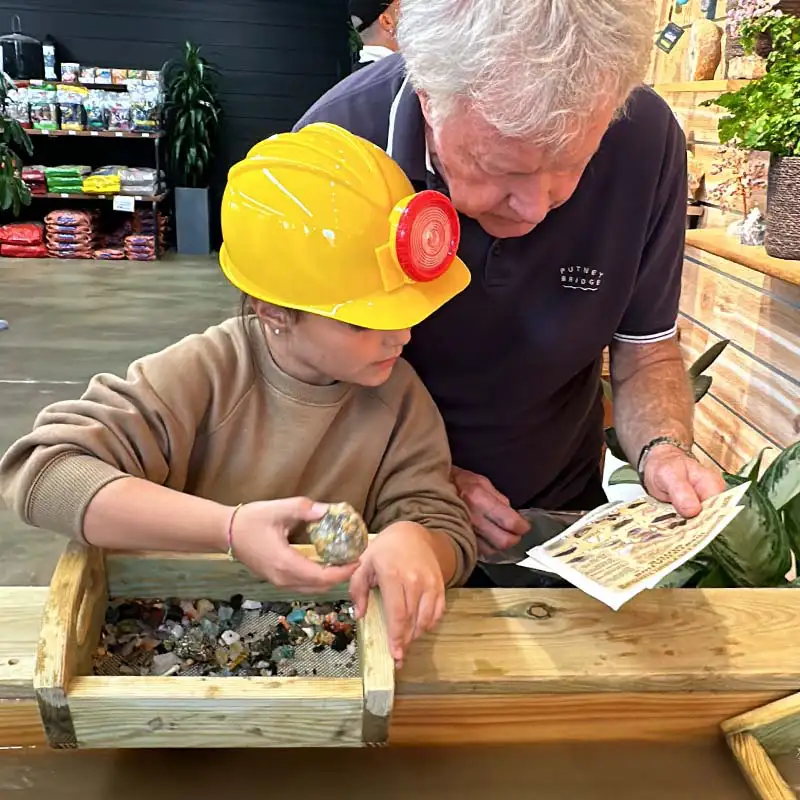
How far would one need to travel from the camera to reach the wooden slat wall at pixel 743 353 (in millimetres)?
2779

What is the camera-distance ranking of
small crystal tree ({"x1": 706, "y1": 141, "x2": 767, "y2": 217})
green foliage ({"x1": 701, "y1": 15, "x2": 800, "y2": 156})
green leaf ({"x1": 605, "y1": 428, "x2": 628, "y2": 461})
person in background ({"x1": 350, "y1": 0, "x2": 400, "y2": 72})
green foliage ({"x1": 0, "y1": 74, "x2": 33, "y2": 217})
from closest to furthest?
1. green leaf ({"x1": 605, "y1": 428, "x2": 628, "y2": 461})
2. green foliage ({"x1": 701, "y1": 15, "x2": 800, "y2": 156})
3. person in background ({"x1": 350, "y1": 0, "x2": 400, "y2": 72})
4. small crystal tree ({"x1": 706, "y1": 141, "x2": 767, "y2": 217})
5. green foliage ({"x1": 0, "y1": 74, "x2": 33, "y2": 217})

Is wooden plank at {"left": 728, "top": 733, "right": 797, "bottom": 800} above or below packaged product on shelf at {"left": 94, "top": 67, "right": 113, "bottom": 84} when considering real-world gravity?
below

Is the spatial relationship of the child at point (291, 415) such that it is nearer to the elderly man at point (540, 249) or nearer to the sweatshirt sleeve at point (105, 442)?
the sweatshirt sleeve at point (105, 442)

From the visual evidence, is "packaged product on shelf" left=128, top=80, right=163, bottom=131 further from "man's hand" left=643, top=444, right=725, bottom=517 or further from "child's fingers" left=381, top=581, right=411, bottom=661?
"child's fingers" left=381, top=581, right=411, bottom=661

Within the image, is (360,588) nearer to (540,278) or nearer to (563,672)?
(563,672)

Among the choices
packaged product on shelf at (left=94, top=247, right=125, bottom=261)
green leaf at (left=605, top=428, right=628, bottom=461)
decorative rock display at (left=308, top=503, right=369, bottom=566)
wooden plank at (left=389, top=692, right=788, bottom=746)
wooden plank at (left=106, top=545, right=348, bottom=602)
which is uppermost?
decorative rock display at (left=308, top=503, right=369, bottom=566)

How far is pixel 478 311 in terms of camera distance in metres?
1.32

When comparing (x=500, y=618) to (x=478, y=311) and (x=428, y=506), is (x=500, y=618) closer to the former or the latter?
(x=428, y=506)

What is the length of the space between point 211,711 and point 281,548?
0.18m

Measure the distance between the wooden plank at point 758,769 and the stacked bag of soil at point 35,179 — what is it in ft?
24.7

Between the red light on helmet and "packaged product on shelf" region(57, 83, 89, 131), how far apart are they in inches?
278

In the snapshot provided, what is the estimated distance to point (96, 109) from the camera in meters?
7.17

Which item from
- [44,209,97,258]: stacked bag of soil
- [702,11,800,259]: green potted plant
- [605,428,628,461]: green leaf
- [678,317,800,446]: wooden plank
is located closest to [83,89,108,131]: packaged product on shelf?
[44,209,97,258]: stacked bag of soil

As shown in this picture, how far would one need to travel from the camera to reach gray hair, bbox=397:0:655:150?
0.85 meters
